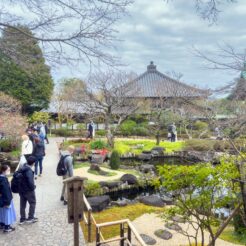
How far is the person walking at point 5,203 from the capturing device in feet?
19.1

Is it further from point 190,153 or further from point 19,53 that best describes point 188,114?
point 19,53

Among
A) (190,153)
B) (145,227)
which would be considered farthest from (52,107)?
(145,227)

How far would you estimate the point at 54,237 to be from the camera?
239 inches

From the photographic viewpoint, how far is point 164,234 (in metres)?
7.75

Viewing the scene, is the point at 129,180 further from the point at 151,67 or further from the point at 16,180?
the point at 151,67

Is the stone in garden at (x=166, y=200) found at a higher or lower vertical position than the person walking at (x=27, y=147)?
lower

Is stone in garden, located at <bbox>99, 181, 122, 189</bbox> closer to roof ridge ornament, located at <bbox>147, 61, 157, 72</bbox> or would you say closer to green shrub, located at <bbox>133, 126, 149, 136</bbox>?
green shrub, located at <bbox>133, 126, 149, 136</bbox>

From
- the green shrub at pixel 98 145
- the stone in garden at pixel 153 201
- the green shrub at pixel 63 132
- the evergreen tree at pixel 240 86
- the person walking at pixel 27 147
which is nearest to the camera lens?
the evergreen tree at pixel 240 86

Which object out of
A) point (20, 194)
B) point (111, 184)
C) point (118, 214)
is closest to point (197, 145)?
point (111, 184)

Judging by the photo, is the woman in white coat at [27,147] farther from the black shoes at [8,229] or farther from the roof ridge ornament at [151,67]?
the roof ridge ornament at [151,67]

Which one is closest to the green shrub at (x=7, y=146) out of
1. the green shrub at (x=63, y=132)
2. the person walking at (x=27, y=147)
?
the person walking at (x=27, y=147)

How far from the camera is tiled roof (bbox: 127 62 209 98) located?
24.4m

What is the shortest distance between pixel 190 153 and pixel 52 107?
1802 centimetres

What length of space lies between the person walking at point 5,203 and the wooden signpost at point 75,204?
1.83 meters
